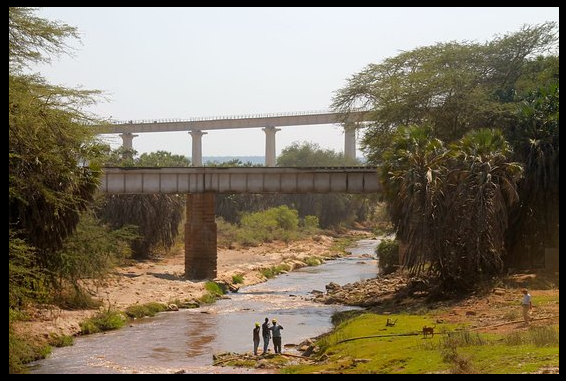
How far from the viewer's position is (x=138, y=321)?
165 feet

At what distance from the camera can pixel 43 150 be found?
36094 millimetres

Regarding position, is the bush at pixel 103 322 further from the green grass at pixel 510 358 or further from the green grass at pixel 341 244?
the green grass at pixel 341 244

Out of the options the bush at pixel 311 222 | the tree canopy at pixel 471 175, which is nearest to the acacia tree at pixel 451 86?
the tree canopy at pixel 471 175

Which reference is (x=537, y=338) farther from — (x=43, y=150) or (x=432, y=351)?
(x=43, y=150)

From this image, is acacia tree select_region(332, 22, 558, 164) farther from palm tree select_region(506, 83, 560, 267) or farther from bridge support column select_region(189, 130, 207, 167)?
bridge support column select_region(189, 130, 207, 167)

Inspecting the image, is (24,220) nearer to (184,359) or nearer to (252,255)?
(184,359)

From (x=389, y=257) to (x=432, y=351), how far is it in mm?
38857

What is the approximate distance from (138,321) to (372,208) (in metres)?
101

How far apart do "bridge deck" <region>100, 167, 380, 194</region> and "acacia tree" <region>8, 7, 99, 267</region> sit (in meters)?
23.8

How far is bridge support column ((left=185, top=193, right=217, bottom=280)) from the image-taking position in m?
68.5

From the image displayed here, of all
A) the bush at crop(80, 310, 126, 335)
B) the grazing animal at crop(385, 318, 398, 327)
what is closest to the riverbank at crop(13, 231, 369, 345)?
the bush at crop(80, 310, 126, 335)
